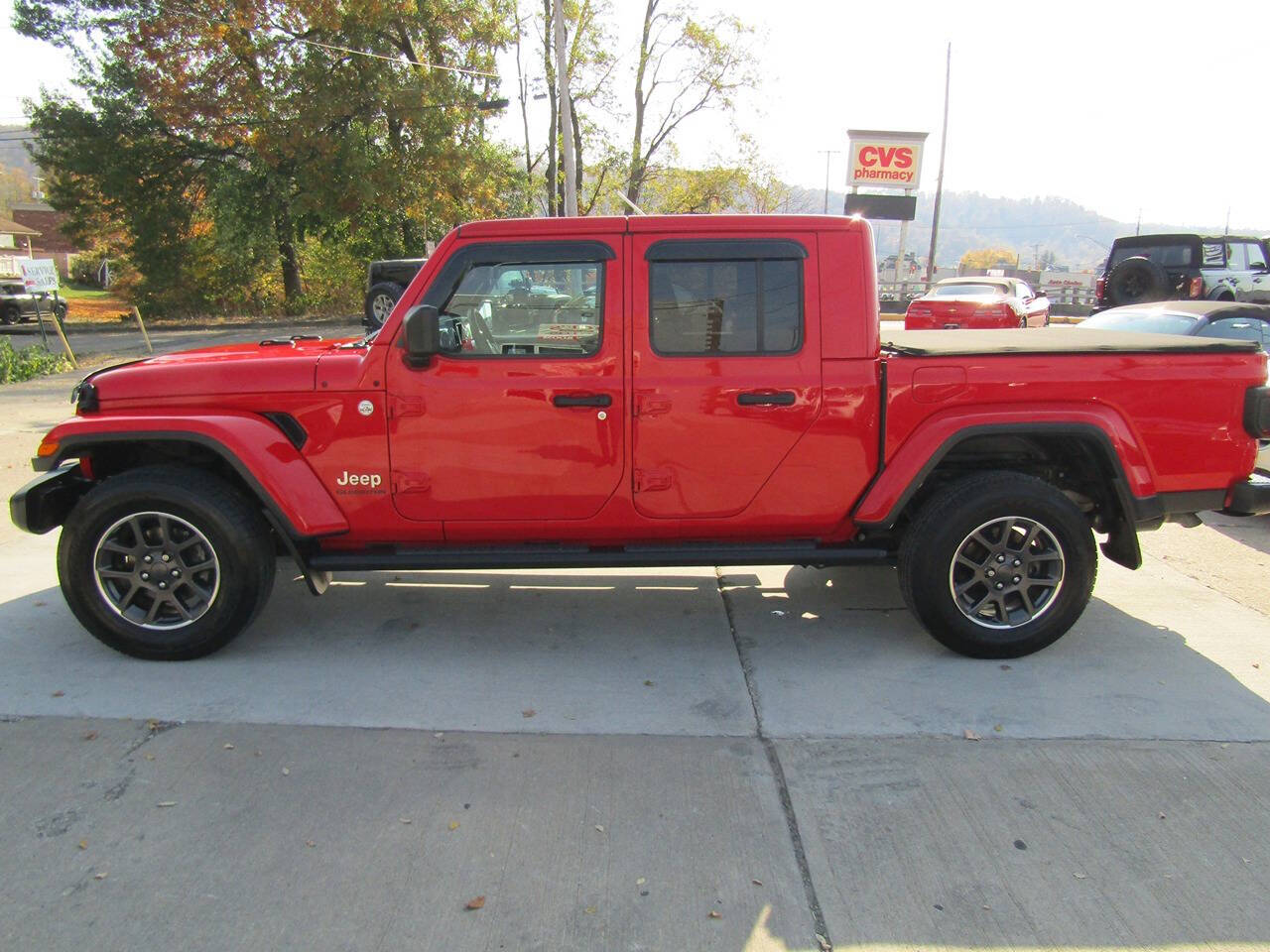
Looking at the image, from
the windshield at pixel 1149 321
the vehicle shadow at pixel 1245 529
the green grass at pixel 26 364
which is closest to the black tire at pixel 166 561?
the vehicle shadow at pixel 1245 529

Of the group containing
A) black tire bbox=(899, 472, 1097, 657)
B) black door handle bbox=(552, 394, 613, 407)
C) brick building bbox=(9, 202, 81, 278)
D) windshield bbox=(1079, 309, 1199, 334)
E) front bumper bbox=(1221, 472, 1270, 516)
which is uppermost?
brick building bbox=(9, 202, 81, 278)

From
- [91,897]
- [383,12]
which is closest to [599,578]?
[91,897]

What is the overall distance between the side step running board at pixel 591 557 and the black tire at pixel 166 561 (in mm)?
331

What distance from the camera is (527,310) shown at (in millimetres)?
3926

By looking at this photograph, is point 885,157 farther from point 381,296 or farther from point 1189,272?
point 381,296

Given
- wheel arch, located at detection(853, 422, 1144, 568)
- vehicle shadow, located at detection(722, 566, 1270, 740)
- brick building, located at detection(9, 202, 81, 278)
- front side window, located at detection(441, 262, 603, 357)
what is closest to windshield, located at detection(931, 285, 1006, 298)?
vehicle shadow, located at detection(722, 566, 1270, 740)

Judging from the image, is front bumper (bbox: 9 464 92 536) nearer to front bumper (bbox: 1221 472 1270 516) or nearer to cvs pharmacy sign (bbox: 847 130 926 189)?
front bumper (bbox: 1221 472 1270 516)

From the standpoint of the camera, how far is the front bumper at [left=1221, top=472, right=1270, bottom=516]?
13.1ft

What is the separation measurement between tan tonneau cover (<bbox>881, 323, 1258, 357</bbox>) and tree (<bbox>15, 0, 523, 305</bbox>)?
24887 millimetres

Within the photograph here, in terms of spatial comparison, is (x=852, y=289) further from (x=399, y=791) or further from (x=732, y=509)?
(x=399, y=791)

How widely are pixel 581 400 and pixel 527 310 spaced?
1.57 ft

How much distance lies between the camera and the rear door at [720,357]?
12.6 feet

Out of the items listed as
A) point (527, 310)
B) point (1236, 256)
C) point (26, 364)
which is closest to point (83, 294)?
point (26, 364)

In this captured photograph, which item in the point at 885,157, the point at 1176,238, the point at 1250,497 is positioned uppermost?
the point at 885,157
